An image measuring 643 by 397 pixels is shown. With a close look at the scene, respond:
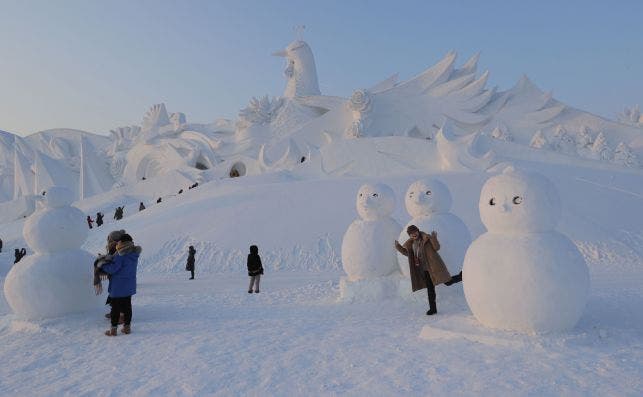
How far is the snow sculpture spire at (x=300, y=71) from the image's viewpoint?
111 ft

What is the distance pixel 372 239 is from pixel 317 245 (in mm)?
5637

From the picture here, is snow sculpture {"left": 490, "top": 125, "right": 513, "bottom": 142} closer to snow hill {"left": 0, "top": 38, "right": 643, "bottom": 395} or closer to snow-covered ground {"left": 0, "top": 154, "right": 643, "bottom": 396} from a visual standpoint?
snow hill {"left": 0, "top": 38, "right": 643, "bottom": 395}

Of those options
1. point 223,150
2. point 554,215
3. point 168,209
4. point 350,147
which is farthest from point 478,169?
point 223,150

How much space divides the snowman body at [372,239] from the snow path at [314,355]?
0.58 metres

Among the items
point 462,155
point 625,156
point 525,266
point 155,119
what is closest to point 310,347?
point 525,266

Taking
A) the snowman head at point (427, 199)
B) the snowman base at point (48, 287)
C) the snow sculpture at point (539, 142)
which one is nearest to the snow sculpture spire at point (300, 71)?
the snow sculpture at point (539, 142)

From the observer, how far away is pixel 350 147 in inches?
768

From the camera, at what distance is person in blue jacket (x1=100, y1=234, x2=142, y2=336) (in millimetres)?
5082

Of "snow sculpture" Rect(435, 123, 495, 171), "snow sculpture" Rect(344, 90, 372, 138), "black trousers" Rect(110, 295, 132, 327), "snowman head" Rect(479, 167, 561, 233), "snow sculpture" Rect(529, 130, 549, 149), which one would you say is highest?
"snow sculpture" Rect(344, 90, 372, 138)

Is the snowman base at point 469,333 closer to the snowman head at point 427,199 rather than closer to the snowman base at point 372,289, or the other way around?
the snowman base at point 372,289

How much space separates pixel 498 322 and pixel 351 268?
2.84m

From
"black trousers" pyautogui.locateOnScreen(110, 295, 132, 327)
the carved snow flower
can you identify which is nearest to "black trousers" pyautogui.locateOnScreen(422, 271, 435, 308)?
"black trousers" pyautogui.locateOnScreen(110, 295, 132, 327)

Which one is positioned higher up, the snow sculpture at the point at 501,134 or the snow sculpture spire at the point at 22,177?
the snow sculpture at the point at 501,134

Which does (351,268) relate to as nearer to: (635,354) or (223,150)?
(635,354)
